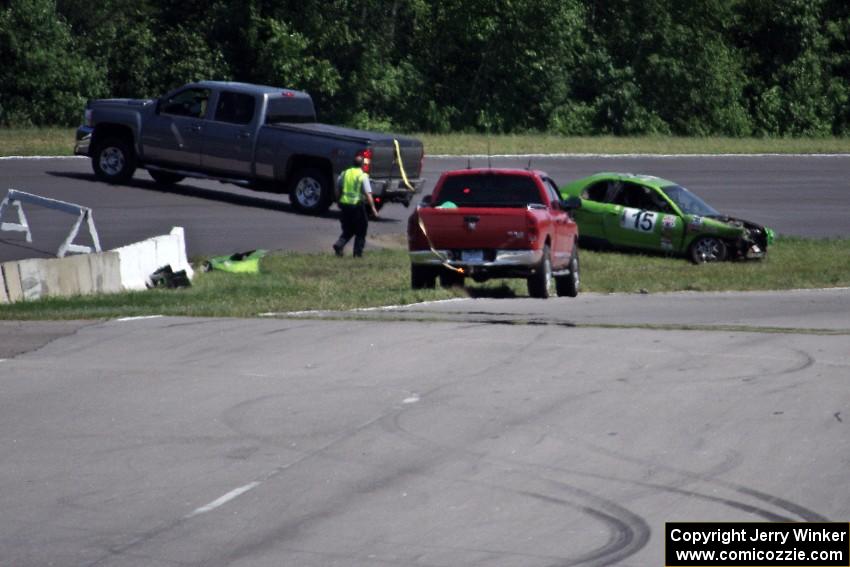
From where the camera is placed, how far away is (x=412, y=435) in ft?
31.2

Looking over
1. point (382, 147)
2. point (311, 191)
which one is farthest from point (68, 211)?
point (382, 147)

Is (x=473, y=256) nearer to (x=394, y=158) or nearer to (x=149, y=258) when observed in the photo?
(x=149, y=258)

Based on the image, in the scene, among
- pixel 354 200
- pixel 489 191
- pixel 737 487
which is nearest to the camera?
pixel 737 487

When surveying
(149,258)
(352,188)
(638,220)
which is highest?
(352,188)

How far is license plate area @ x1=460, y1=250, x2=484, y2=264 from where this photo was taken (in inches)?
700

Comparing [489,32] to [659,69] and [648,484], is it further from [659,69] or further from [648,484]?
[648,484]

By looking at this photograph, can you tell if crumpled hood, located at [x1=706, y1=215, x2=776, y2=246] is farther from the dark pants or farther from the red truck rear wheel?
the red truck rear wheel

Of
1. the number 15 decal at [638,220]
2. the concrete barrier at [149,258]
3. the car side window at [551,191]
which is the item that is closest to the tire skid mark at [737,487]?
the car side window at [551,191]

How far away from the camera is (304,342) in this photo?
13422mm

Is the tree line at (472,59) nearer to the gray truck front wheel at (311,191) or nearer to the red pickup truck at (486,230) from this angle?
the gray truck front wheel at (311,191)

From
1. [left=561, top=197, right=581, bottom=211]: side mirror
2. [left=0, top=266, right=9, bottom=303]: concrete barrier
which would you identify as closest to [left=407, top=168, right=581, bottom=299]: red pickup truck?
[left=561, top=197, right=581, bottom=211]: side mirror

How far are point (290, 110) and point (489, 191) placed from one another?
1032 centimetres

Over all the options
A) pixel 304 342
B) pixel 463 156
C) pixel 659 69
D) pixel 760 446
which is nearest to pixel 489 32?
pixel 659 69

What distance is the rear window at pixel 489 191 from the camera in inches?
719
